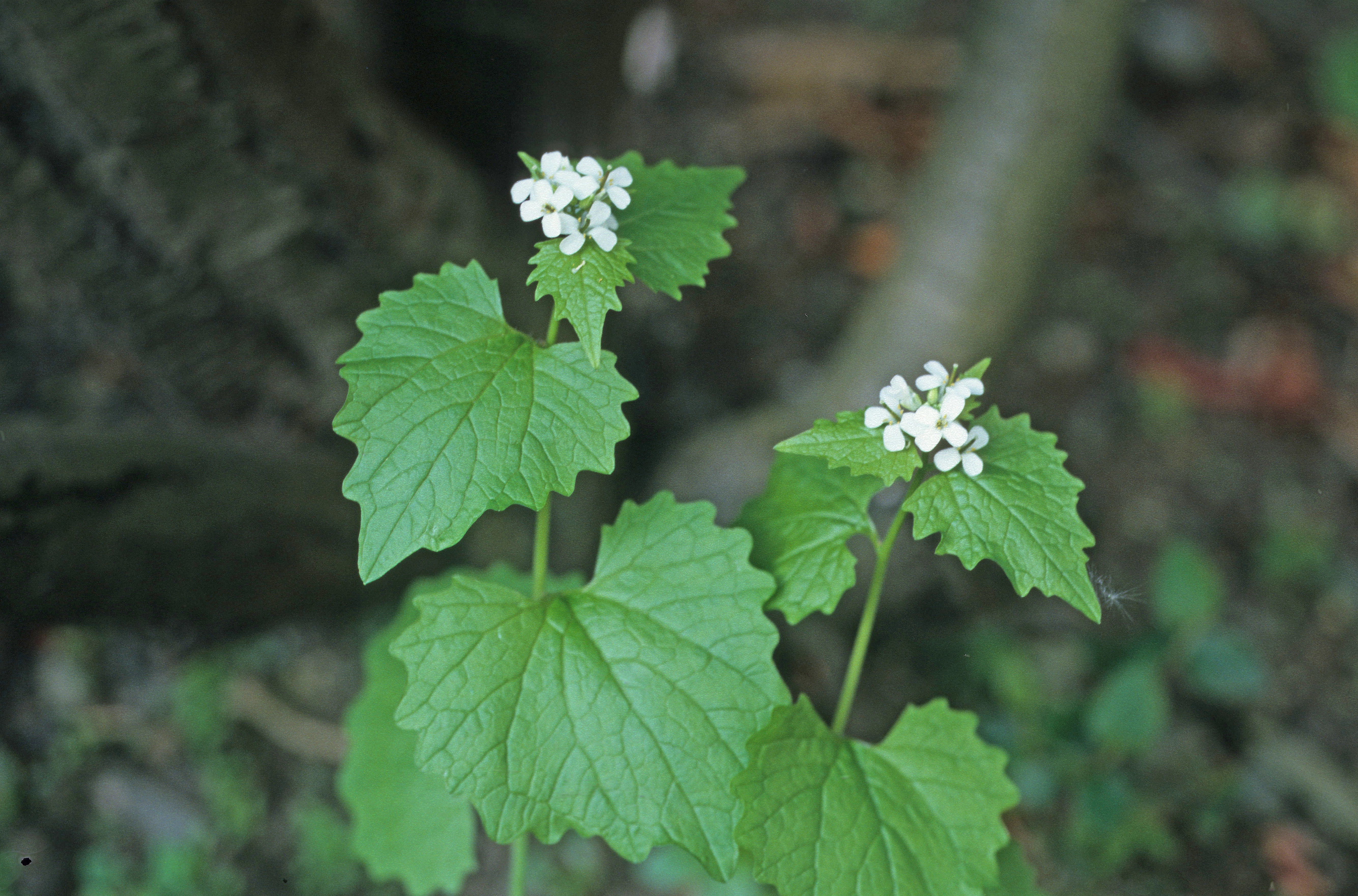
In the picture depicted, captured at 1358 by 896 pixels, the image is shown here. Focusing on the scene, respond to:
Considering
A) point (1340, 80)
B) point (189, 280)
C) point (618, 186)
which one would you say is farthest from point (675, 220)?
point (1340, 80)

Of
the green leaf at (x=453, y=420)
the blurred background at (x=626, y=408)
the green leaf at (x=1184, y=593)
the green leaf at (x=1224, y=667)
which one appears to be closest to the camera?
the green leaf at (x=453, y=420)

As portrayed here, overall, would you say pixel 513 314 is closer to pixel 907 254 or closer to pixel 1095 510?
pixel 907 254

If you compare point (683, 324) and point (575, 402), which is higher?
point (683, 324)

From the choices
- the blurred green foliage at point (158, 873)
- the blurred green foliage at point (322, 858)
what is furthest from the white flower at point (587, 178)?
the blurred green foliage at point (158, 873)

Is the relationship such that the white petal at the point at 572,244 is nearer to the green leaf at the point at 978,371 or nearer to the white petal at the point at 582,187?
the white petal at the point at 582,187

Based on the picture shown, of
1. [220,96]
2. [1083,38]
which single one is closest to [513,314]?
[220,96]

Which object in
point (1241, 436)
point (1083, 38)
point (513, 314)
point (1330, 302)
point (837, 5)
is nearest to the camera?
point (513, 314)
